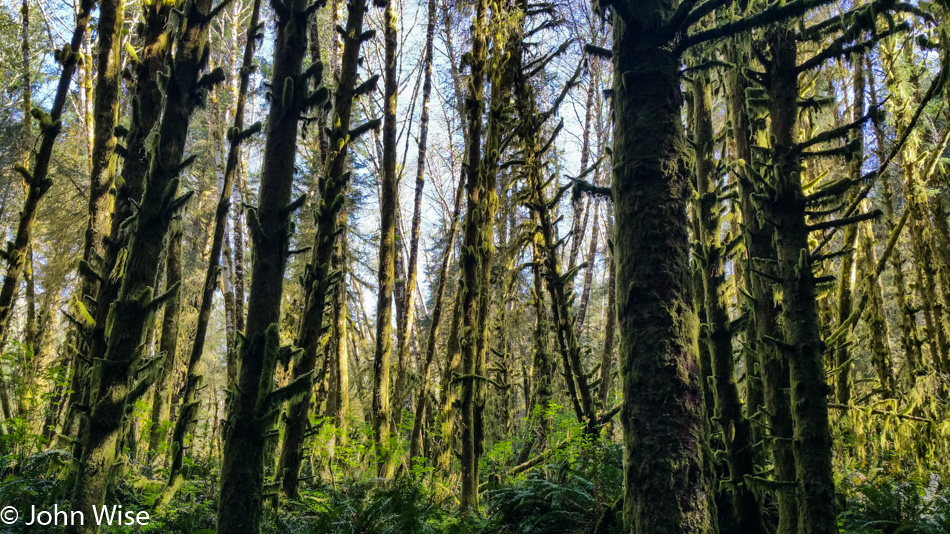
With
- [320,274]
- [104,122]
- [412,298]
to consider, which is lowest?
[320,274]

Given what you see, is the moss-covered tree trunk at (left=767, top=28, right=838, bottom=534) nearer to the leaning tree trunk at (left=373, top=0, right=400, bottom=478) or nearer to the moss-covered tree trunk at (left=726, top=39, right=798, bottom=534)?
the moss-covered tree trunk at (left=726, top=39, right=798, bottom=534)

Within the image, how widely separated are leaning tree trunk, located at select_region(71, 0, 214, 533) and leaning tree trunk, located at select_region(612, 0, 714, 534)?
2.67 metres

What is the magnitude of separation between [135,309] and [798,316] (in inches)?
174

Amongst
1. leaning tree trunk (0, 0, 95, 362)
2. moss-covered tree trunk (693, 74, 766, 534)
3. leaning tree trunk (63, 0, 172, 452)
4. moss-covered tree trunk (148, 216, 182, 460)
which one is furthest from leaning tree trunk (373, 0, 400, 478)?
moss-covered tree trunk (693, 74, 766, 534)

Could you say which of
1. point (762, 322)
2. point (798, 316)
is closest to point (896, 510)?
point (762, 322)

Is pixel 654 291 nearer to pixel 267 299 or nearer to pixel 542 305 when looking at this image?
pixel 267 299

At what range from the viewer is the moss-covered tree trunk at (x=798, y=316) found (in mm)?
3367

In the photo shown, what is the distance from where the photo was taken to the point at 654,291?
2650 millimetres

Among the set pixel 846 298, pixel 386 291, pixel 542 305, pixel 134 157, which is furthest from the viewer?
pixel 542 305

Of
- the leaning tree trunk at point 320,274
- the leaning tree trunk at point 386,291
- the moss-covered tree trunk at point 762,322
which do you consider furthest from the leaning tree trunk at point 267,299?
the leaning tree trunk at point 386,291

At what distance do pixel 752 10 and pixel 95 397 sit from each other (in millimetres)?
5449

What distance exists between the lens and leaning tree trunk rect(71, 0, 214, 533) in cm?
295

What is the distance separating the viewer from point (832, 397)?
899cm

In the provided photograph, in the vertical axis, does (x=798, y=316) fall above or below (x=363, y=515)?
above
